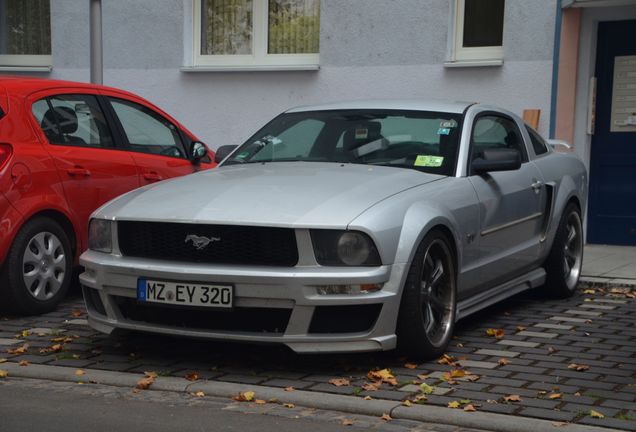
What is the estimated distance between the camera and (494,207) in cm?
752

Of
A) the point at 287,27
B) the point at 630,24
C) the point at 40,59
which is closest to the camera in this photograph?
the point at 630,24

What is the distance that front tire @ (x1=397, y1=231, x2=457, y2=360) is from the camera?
6.27 meters

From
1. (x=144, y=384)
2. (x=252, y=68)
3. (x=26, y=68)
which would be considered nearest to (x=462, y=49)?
(x=252, y=68)

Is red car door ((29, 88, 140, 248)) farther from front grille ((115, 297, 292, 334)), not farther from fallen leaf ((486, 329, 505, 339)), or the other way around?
fallen leaf ((486, 329, 505, 339))

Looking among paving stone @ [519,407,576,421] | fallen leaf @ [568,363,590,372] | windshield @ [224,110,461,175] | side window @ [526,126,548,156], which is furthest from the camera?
side window @ [526,126,548,156]

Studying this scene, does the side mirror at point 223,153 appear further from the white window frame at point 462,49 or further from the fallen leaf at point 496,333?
the white window frame at point 462,49

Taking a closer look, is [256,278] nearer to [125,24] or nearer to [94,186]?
[94,186]

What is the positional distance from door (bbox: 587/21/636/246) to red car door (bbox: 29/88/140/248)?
570cm

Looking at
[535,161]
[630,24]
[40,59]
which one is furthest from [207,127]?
[535,161]

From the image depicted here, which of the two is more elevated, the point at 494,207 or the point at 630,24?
the point at 630,24

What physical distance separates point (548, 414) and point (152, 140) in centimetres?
480

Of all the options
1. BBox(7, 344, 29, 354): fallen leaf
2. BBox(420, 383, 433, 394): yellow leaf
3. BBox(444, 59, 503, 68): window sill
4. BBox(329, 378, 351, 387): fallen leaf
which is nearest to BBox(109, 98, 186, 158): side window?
BBox(7, 344, 29, 354): fallen leaf

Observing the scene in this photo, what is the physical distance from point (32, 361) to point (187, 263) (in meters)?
1.13

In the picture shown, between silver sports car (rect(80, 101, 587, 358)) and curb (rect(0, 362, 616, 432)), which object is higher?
silver sports car (rect(80, 101, 587, 358))
